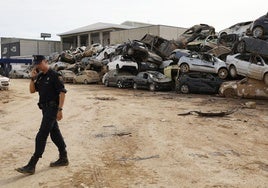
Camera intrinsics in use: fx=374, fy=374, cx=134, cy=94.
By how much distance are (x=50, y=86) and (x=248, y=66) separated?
14.9 meters

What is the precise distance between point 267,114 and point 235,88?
212 inches

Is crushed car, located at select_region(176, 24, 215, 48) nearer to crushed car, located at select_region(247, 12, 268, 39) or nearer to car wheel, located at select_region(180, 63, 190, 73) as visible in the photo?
car wheel, located at select_region(180, 63, 190, 73)

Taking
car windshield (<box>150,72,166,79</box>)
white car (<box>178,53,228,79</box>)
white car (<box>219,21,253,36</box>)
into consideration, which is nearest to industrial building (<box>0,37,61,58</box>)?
white car (<box>219,21,253,36</box>)

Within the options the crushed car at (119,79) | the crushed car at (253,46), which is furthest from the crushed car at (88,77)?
the crushed car at (253,46)

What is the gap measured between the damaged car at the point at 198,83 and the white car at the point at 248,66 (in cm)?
106

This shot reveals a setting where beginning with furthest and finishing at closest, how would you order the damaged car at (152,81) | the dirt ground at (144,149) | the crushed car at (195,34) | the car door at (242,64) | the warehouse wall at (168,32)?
the warehouse wall at (168,32) < the crushed car at (195,34) < the damaged car at (152,81) < the car door at (242,64) < the dirt ground at (144,149)

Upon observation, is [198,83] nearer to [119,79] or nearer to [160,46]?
[119,79]

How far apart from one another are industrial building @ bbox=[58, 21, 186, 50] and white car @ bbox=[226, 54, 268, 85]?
3323cm

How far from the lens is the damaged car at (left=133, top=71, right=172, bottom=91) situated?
Answer: 23781 mm

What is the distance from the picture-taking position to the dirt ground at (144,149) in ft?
19.4

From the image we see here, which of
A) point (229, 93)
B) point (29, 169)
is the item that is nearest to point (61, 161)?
point (29, 169)

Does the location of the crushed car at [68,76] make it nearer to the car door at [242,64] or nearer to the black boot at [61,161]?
the car door at [242,64]

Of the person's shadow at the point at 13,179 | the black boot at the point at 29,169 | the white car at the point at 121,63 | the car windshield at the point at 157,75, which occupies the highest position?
the white car at the point at 121,63

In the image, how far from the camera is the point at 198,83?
69.6 feet
